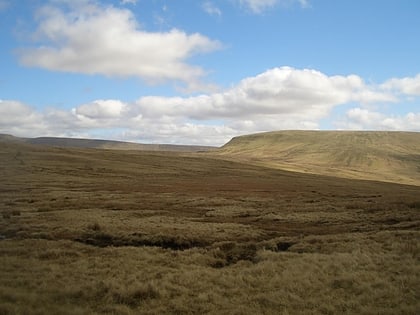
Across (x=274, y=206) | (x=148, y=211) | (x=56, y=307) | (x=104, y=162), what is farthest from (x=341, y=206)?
(x=104, y=162)

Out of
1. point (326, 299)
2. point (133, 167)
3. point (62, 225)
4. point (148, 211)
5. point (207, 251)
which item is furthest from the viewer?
point (133, 167)

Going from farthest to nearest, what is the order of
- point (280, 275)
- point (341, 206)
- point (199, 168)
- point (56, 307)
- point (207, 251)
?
1. point (199, 168)
2. point (341, 206)
3. point (207, 251)
4. point (280, 275)
5. point (56, 307)

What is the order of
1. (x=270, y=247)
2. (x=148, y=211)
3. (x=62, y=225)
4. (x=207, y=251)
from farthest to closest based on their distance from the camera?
(x=148, y=211) < (x=62, y=225) < (x=270, y=247) < (x=207, y=251)

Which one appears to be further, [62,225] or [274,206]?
[274,206]

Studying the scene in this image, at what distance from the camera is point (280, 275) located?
16.7m

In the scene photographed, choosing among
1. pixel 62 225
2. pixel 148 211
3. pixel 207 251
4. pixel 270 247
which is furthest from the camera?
pixel 148 211

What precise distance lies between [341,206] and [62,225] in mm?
28454

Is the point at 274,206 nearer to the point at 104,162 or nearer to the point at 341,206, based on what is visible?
the point at 341,206

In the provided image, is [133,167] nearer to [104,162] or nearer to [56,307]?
[104,162]

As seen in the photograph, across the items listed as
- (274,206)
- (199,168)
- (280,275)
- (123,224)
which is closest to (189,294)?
(280,275)

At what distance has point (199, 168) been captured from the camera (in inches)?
4774

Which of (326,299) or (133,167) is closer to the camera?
(326,299)

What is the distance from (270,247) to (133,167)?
89155mm

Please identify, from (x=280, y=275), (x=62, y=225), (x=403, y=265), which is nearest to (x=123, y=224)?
Result: (x=62, y=225)
